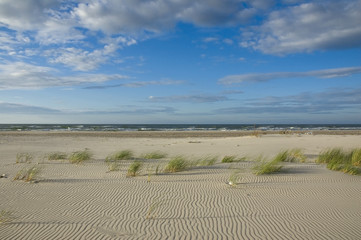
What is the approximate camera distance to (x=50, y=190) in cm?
705

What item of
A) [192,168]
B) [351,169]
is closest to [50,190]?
[192,168]

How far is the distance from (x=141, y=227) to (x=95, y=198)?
6.85 ft

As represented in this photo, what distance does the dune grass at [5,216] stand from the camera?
15.9 feet

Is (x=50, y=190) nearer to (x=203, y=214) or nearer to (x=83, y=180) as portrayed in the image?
(x=83, y=180)

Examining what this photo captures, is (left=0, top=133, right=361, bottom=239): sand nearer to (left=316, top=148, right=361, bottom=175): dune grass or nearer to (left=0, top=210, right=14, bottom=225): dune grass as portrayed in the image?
(left=0, top=210, right=14, bottom=225): dune grass

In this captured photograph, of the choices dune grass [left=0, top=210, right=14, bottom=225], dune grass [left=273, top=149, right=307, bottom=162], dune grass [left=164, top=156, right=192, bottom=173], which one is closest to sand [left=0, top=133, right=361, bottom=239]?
dune grass [left=0, top=210, right=14, bottom=225]

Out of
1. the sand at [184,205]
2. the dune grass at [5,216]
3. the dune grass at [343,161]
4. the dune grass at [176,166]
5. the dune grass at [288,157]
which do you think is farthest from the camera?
the dune grass at [288,157]

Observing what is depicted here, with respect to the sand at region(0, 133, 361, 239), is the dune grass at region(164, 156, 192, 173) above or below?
above

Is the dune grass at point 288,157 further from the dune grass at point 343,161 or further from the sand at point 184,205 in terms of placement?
the sand at point 184,205

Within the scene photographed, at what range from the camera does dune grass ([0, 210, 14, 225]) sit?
4.83 meters

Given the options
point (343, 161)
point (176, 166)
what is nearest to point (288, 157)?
point (343, 161)

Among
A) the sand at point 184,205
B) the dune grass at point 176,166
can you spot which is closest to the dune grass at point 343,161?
the sand at point 184,205

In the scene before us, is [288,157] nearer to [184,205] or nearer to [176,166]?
[176,166]

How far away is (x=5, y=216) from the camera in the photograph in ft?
16.6
